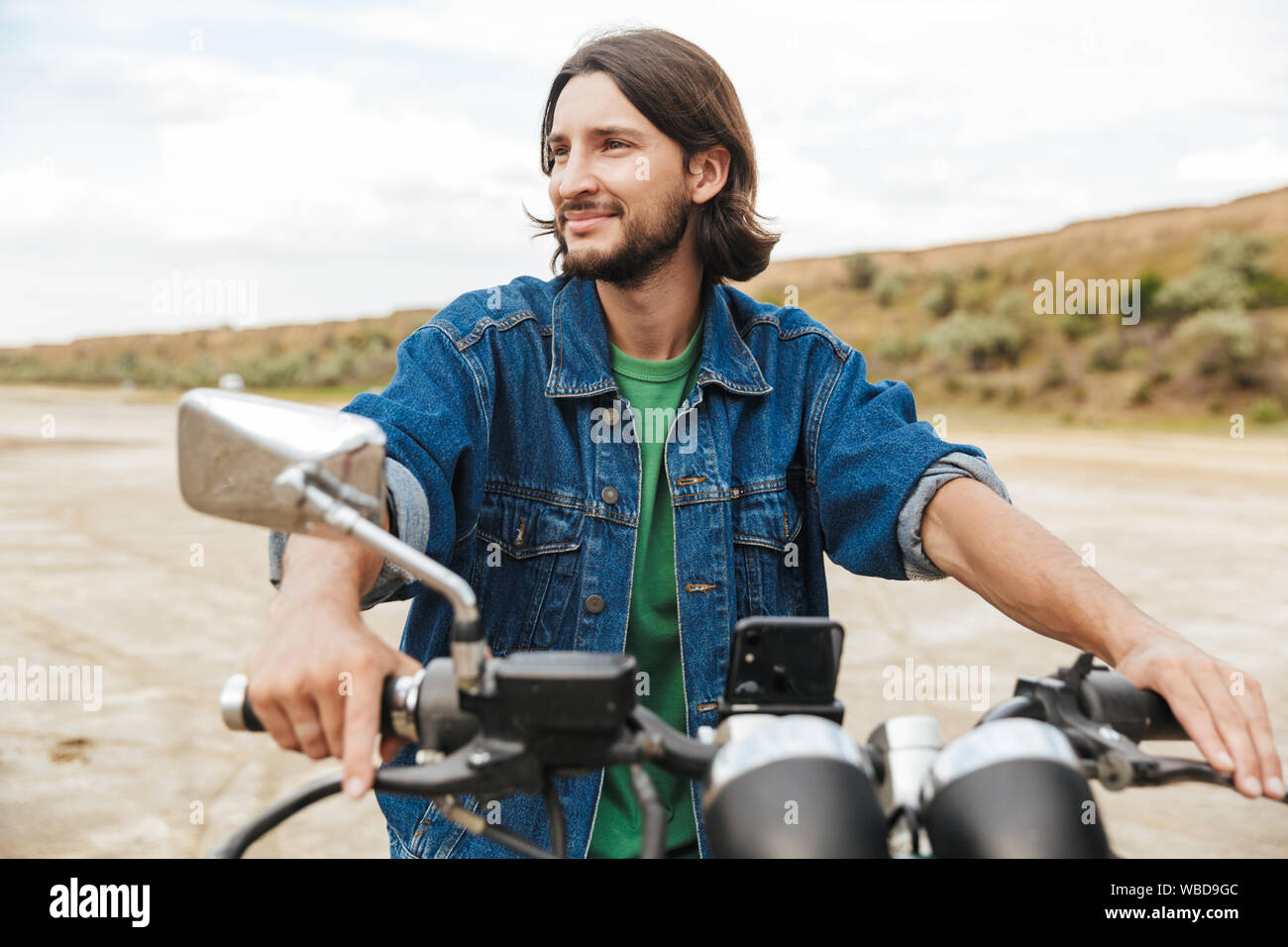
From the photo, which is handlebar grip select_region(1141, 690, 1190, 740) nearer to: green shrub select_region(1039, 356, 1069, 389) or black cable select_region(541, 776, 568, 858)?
black cable select_region(541, 776, 568, 858)

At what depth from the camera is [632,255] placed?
2.61 metres

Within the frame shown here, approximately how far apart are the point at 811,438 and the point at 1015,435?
21.4 meters

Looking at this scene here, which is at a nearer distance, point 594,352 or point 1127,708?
point 1127,708

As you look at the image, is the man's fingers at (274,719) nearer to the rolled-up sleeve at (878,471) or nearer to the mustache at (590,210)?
the rolled-up sleeve at (878,471)

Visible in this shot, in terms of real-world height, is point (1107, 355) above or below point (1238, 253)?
below

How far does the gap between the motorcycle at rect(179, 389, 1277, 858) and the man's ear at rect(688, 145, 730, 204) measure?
2.01 m

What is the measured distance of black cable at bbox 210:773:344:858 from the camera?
3.78 ft

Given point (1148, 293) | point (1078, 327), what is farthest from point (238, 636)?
point (1148, 293)

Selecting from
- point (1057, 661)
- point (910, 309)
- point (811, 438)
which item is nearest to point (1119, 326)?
point (910, 309)

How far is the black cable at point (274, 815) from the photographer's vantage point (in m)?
1.15

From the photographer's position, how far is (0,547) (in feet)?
32.4

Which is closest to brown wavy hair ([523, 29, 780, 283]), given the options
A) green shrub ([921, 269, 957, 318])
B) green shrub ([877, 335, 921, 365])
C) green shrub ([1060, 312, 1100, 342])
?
green shrub ([1060, 312, 1100, 342])

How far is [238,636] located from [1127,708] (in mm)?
6643

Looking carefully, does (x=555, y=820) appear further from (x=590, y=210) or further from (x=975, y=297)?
(x=975, y=297)
